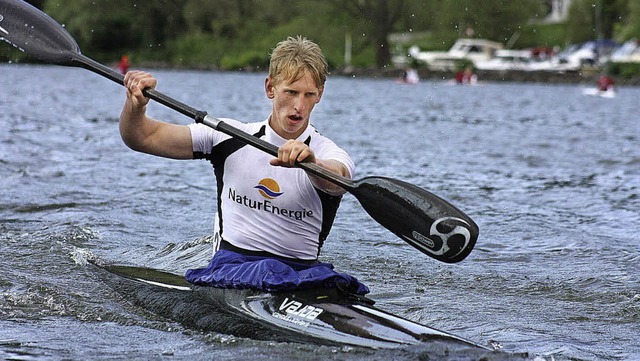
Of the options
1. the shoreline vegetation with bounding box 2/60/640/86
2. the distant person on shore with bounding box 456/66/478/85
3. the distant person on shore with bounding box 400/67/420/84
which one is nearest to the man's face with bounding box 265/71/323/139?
the distant person on shore with bounding box 400/67/420/84

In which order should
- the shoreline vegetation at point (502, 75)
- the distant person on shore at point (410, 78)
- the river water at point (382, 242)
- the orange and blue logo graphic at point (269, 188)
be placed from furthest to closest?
the shoreline vegetation at point (502, 75)
the distant person on shore at point (410, 78)
the river water at point (382, 242)
the orange and blue logo graphic at point (269, 188)

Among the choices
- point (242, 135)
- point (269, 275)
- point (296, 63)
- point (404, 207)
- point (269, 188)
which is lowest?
point (269, 275)

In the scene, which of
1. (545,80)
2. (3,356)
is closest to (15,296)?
(3,356)

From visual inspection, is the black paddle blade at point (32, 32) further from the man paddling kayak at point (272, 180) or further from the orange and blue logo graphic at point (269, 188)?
the orange and blue logo graphic at point (269, 188)

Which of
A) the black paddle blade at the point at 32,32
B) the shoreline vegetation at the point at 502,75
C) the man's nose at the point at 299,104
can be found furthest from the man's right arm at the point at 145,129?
the shoreline vegetation at the point at 502,75

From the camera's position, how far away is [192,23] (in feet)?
202

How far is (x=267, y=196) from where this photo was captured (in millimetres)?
5711

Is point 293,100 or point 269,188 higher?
point 293,100

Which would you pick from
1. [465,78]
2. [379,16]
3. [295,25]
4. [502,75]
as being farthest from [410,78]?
[502,75]

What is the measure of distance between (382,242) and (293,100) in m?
4.33

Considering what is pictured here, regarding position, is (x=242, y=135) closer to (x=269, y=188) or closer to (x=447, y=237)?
(x=269, y=188)

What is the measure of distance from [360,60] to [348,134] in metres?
46.3

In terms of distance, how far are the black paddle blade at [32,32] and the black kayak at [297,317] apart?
1.94 metres

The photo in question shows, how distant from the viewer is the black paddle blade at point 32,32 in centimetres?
688
